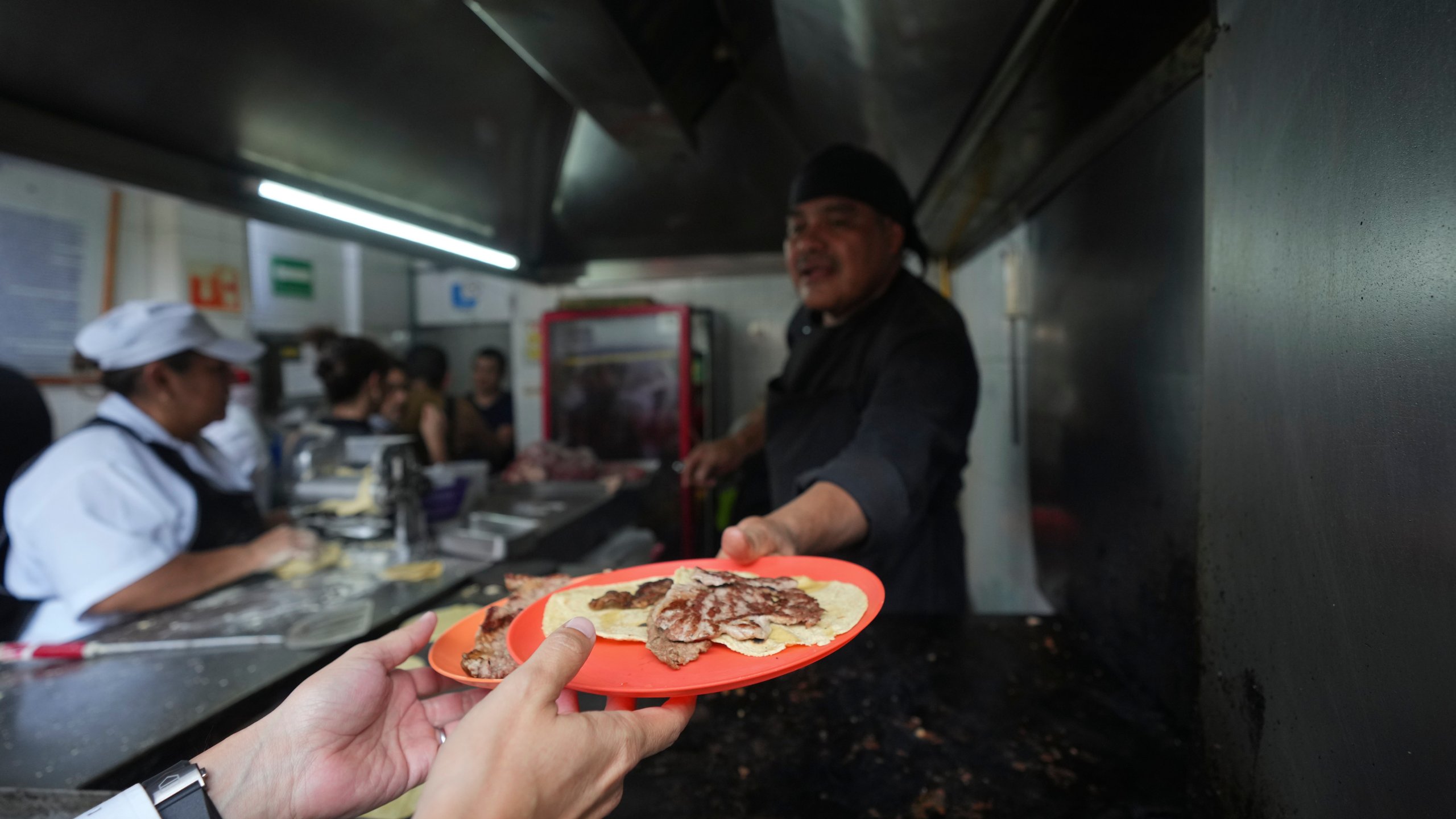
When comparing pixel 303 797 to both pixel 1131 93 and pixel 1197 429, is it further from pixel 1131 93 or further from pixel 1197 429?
pixel 1131 93

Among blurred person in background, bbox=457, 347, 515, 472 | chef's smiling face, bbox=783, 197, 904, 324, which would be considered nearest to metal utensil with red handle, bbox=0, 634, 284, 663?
chef's smiling face, bbox=783, 197, 904, 324

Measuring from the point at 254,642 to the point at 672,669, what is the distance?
1230 mm

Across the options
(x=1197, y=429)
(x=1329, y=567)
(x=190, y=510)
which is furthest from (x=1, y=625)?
(x=1197, y=429)

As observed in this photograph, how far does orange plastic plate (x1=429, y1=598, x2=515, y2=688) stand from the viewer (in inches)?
29.7

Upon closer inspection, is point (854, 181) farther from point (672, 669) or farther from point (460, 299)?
point (460, 299)

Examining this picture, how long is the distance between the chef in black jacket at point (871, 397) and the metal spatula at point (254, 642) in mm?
1037

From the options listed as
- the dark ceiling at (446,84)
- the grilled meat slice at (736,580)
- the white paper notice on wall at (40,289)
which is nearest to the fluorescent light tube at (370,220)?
the dark ceiling at (446,84)

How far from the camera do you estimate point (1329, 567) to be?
0.69 metres

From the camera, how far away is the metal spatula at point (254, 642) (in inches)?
53.6

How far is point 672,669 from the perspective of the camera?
2.50 ft

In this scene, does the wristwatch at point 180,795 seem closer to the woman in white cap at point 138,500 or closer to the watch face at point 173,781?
the watch face at point 173,781

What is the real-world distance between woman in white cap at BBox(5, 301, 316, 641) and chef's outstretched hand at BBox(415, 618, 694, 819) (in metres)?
1.68

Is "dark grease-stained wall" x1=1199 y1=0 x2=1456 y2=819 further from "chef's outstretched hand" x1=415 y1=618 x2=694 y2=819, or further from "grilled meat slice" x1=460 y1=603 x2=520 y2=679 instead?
"grilled meat slice" x1=460 y1=603 x2=520 y2=679

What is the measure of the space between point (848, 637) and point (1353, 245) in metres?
0.65
